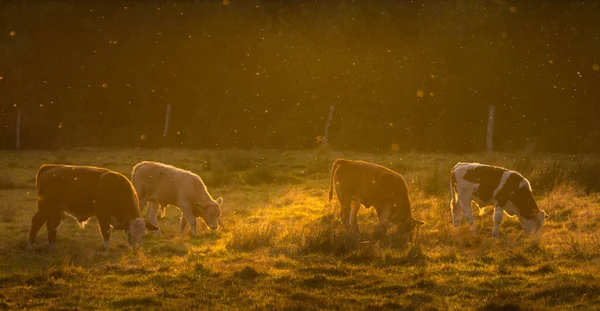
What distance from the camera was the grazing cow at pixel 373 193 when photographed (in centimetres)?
1227

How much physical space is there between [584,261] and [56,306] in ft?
23.2

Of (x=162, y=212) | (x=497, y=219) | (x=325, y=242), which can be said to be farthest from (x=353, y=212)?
(x=162, y=212)

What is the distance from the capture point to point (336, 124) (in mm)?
33688

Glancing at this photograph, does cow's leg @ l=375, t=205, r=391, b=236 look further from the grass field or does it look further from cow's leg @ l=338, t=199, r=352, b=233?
cow's leg @ l=338, t=199, r=352, b=233

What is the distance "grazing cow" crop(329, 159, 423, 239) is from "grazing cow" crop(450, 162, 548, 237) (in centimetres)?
111

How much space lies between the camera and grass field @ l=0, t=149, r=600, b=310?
25.7 ft

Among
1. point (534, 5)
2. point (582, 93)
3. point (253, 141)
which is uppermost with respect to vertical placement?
point (534, 5)

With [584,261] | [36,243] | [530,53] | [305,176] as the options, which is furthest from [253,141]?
[584,261]

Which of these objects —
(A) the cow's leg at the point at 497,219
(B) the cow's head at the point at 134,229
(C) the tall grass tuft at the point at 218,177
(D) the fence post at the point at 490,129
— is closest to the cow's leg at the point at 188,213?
(B) the cow's head at the point at 134,229

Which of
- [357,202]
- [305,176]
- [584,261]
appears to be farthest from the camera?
[305,176]

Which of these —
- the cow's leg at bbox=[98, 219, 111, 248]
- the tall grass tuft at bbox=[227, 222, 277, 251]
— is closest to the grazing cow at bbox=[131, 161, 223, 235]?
the tall grass tuft at bbox=[227, 222, 277, 251]

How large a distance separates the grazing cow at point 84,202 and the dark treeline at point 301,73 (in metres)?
21.4

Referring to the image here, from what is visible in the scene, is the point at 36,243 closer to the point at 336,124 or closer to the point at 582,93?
the point at 336,124

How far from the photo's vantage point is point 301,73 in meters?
35.3
